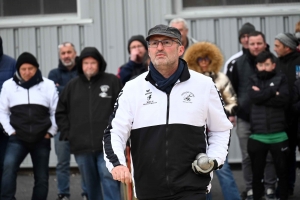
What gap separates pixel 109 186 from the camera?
353 inches

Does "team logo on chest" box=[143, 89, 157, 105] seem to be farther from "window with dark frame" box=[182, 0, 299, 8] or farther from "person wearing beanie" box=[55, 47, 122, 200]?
"window with dark frame" box=[182, 0, 299, 8]

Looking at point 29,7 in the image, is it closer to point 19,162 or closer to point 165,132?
point 19,162

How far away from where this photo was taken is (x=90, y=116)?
902 cm

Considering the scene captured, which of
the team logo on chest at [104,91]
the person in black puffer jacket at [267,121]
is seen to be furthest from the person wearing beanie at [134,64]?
the person in black puffer jacket at [267,121]

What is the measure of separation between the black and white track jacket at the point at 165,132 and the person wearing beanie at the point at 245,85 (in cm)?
413

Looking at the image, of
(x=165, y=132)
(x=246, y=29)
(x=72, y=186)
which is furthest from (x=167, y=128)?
(x=72, y=186)

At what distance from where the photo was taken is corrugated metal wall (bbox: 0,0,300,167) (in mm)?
12039

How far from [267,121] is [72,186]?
3.56 metres

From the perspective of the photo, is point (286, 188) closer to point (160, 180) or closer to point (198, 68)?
point (198, 68)

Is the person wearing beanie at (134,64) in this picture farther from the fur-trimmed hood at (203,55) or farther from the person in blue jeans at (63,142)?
the person in blue jeans at (63,142)

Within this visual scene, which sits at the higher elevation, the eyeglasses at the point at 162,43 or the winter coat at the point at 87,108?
the eyeglasses at the point at 162,43

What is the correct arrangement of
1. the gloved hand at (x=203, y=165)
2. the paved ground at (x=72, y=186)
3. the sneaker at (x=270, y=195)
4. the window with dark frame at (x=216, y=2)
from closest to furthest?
the gloved hand at (x=203, y=165) < the sneaker at (x=270, y=195) < the paved ground at (x=72, y=186) < the window with dark frame at (x=216, y=2)

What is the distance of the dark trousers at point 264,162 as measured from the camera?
9.38m

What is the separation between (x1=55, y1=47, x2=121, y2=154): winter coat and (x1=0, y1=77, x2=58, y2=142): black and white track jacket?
389 millimetres
